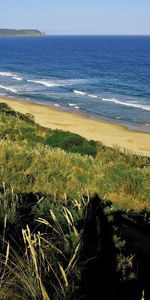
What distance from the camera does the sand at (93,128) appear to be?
29594 millimetres

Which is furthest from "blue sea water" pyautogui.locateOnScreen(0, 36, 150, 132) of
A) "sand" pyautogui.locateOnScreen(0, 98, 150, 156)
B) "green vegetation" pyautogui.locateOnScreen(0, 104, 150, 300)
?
"green vegetation" pyautogui.locateOnScreen(0, 104, 150, 300)

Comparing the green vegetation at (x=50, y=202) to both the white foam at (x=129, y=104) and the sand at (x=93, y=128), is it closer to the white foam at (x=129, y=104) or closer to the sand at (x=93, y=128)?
the sand at (x=93, y=128)

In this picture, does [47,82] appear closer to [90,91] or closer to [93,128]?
[90,91]

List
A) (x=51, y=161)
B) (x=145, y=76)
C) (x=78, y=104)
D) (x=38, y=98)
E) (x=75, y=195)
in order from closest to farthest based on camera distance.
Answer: (x=75, y=195), (x=51, y=161), (x=78, y=104), (x=38, y=98), (x=145, y=76)

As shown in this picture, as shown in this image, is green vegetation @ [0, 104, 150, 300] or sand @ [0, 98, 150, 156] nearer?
green vegetation @ [0, 104, 150, 300]

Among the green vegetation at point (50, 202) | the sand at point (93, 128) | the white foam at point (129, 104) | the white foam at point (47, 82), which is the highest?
the green vegetation at point (50, 202)

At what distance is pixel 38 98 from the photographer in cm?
5012

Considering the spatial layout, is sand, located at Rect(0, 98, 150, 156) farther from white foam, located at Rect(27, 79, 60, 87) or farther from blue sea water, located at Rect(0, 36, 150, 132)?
white foam, located at Rect(27, 79, 60, 87)

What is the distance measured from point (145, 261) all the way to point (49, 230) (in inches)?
49.9

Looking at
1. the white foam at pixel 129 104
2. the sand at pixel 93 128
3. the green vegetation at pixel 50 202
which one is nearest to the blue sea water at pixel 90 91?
the white foam at pixel 129 104

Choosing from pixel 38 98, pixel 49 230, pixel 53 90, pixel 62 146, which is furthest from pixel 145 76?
pixel 49 230

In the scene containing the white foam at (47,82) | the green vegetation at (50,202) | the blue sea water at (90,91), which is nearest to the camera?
the green vegetation at (50,202)

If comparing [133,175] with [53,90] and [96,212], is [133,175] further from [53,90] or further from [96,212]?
[53,90]

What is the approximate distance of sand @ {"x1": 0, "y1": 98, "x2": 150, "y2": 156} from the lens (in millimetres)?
29594
